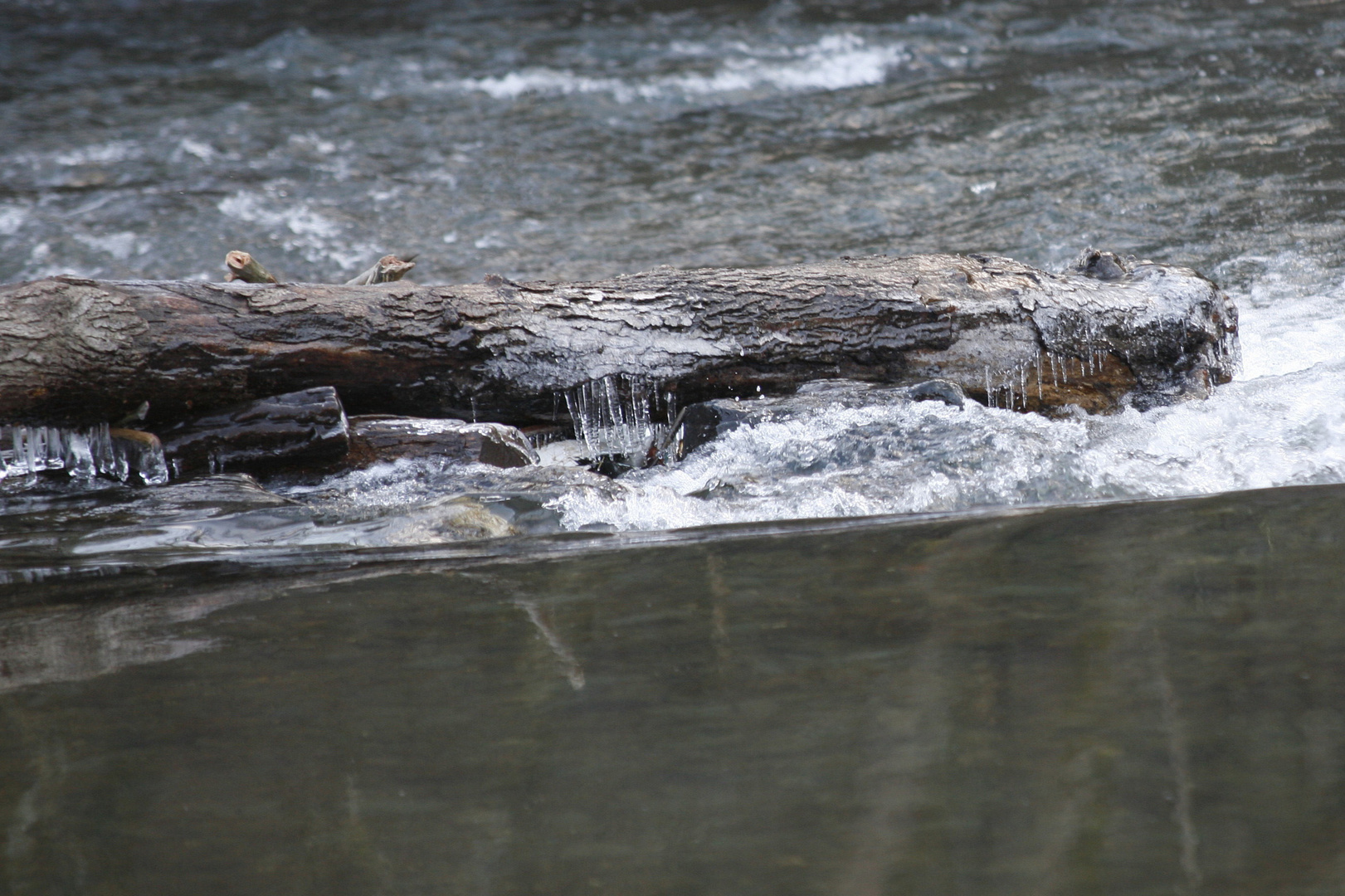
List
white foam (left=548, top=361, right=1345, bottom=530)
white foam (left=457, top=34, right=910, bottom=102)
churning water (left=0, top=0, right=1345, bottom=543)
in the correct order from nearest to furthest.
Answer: white foam (left=548, top=361, right=1345, bottom=530) < churning water (left=0, top=0, right=1345, bottom=543) < white foam (left=457, top=34, right=910, bottom=102)

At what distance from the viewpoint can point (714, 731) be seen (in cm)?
177

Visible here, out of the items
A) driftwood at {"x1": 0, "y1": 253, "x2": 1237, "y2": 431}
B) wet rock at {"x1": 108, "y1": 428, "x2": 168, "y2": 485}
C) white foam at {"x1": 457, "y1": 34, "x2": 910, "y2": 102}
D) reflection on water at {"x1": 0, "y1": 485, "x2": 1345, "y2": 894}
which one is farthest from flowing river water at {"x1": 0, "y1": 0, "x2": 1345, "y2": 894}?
white foam at {"x1": 457, "y1": 34, "x2": 910, "y2": 102}

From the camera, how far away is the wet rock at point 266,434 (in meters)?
3.86

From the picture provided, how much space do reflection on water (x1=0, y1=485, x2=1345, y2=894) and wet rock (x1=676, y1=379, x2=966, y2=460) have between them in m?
1.45

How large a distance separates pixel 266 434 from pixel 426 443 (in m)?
0.56

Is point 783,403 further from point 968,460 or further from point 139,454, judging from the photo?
point 139,454

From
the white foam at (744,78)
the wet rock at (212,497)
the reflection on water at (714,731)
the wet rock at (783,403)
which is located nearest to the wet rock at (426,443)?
the wet rock at (212,497)

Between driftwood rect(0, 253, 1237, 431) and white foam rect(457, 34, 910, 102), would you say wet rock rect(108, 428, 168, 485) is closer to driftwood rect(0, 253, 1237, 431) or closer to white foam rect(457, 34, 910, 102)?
driftwood rect(0, 253, 1237, 431)

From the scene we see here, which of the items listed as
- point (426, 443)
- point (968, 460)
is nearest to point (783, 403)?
point (968, 460)

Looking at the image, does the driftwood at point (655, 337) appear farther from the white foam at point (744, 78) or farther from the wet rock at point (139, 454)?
the white foam at point (744, 78)

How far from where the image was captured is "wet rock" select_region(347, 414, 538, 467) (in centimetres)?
397

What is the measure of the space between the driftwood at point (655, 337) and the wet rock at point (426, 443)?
0.52ft

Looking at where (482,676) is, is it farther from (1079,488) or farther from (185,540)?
(1079,488)

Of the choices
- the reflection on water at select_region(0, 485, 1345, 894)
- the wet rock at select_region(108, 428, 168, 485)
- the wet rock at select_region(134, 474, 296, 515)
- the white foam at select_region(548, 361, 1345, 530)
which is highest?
the wet rock at select_region(108, 428, 168, 485)
